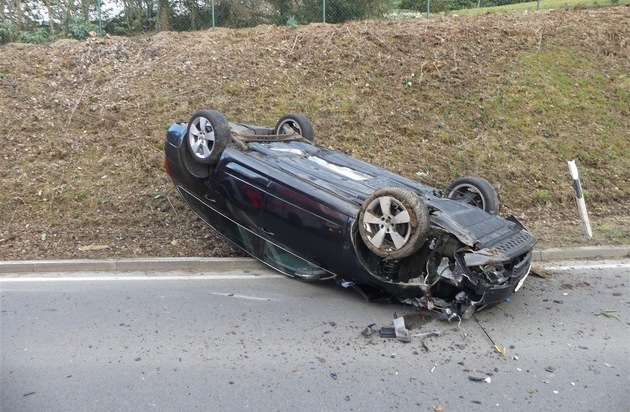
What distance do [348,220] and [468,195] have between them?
1818mm

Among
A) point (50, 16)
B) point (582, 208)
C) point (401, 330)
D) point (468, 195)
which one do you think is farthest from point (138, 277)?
point (50, 16)

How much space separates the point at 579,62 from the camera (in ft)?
37.9

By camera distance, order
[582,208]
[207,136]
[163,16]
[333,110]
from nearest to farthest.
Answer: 1. [207,136]
2. [582,208]
3. [333,110]
4. [163,16]

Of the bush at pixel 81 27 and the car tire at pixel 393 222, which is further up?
the bush at pixel 81 27

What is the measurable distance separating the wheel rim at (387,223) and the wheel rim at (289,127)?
2.90 m

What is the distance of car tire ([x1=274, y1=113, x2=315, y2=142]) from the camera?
7.36 metres

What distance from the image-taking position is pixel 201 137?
5.96 meters

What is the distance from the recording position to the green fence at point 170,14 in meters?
14.1

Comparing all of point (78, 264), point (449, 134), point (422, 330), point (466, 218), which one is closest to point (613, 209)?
point (449, 134)

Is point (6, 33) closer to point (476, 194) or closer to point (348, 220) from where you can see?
point (348, 220)

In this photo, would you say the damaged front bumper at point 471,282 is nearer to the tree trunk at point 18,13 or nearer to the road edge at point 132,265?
the road edge at point 132,265

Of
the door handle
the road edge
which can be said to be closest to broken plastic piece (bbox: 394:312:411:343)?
the door handle

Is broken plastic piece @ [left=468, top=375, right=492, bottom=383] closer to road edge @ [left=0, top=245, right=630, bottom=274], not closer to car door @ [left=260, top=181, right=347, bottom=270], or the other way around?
car door @ [left=260, top=181, right=347, bottom=270]

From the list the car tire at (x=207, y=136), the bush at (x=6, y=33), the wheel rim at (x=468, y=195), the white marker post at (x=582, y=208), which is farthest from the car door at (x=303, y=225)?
the bush at (x=6, y=33)
